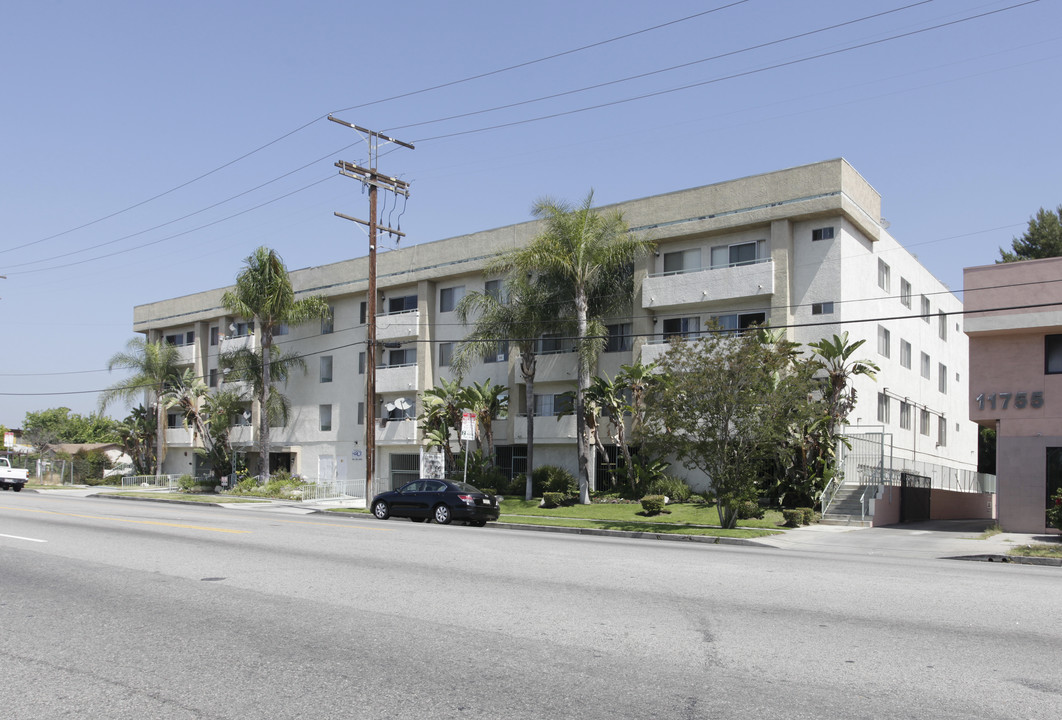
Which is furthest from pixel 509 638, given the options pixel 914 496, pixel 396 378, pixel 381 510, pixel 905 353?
pixel 396 378

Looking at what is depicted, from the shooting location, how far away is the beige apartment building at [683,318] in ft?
109

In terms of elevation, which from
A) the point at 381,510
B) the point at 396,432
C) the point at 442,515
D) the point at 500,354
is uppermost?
the point at 500,354

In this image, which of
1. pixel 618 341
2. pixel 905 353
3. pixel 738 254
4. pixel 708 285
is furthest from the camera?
pixel 905 353

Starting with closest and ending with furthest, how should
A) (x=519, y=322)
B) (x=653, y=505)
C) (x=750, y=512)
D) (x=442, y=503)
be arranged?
(x=442, y=503) < (x=750, y=512) < (x=653, y=505) < (x=519, y=322)

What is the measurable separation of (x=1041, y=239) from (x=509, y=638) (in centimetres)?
6177

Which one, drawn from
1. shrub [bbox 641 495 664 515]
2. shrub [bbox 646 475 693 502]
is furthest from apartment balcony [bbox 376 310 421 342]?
shrub [bbox 641 495 664 515]

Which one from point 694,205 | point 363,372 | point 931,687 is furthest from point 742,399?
point 363,372

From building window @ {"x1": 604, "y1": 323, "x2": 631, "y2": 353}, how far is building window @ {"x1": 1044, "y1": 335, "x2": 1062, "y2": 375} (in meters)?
15.6

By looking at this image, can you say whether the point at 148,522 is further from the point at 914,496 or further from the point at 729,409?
the point at 914,496

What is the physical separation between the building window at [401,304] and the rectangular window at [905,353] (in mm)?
23234

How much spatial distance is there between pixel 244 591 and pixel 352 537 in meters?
7.25

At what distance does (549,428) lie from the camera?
38.7 meters

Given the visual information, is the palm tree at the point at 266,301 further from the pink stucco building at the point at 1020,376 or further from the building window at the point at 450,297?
the pink stucco building at the point at 1020,376

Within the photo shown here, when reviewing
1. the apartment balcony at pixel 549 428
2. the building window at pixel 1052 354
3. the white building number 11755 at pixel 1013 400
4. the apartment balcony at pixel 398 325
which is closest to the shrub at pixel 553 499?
the apartment balcony at pixel 549 428
